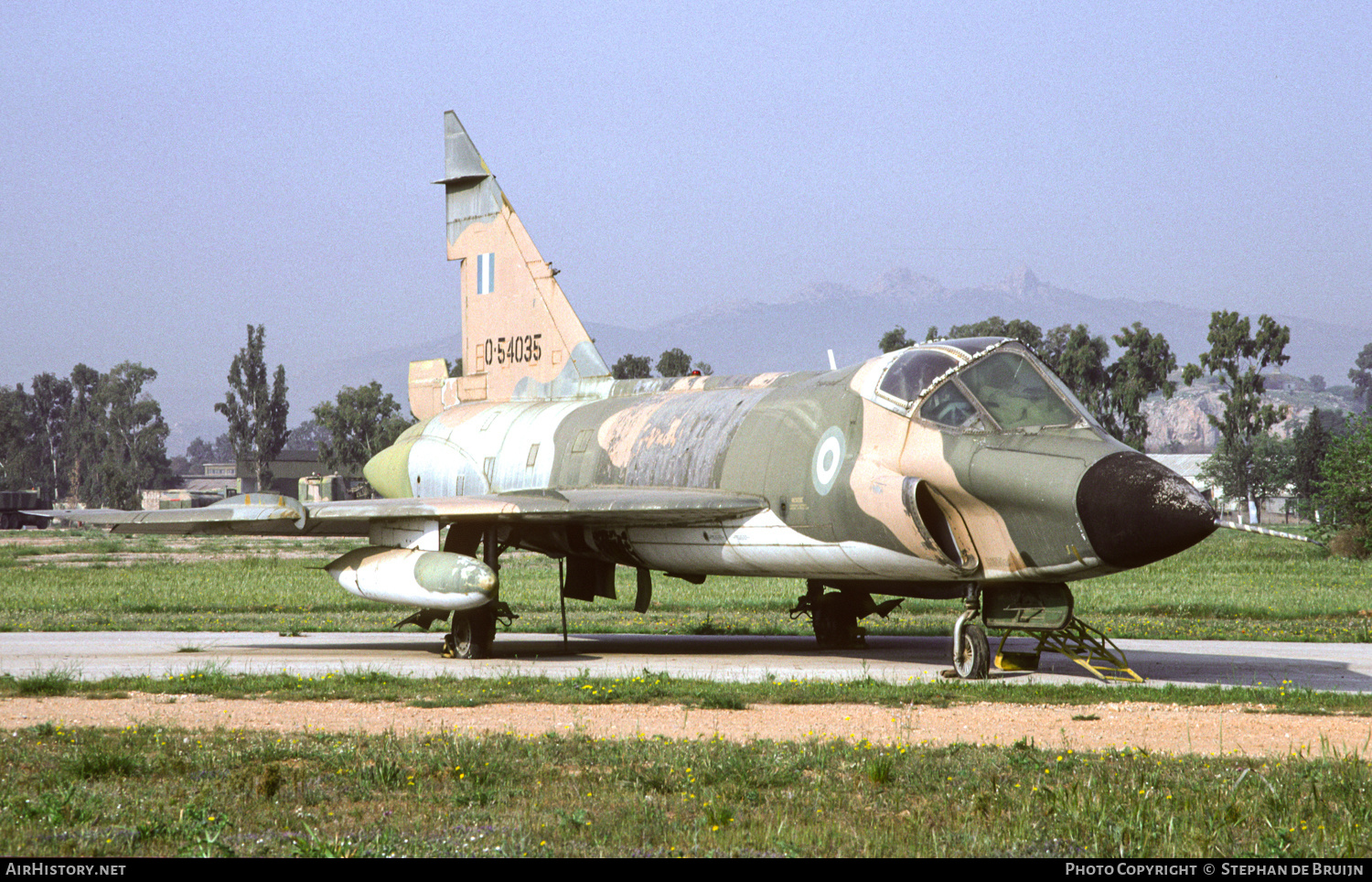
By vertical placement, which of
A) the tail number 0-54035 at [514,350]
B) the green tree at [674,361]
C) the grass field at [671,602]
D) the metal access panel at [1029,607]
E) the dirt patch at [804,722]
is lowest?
the grass field at [671,602]

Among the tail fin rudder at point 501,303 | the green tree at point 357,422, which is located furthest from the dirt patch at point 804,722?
the green tree at point 357,422

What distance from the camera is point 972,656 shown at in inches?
508

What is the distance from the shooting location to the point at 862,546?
13422mm

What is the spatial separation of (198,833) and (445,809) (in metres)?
1.25

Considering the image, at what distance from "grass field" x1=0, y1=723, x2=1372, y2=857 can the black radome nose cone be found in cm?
346

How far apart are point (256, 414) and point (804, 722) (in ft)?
346

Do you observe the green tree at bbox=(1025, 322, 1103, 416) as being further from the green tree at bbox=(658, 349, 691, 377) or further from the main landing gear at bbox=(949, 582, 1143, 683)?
the main landing gear at bbox=(949, 582, 1143, 683)

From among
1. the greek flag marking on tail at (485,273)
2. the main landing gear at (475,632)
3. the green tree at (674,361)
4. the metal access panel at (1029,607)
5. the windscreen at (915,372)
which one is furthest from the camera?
the green tree at (674,361)

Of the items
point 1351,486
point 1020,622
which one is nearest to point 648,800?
point 1020,622

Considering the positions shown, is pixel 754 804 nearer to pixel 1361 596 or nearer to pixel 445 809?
pixel 445 809

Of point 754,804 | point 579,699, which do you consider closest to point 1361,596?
point 579,699

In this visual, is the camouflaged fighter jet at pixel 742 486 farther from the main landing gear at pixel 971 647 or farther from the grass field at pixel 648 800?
the grass field at pixel 648 800

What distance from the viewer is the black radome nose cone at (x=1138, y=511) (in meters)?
11.2

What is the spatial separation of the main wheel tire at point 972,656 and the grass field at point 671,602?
6.79 meters
